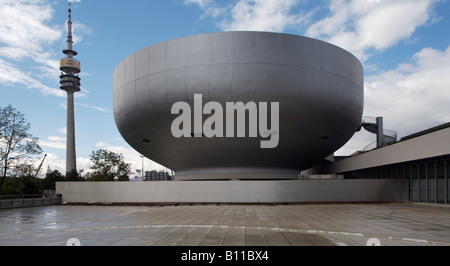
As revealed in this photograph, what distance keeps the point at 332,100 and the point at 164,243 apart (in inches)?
740

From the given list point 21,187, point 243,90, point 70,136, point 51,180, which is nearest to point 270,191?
point 243,90

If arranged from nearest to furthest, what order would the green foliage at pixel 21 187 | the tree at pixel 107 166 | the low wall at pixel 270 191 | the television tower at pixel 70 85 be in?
1. the low wall at pixel 270 191
2. the green foliage at pixel 21 187
3. the tree at pixel 107 166
4. the television tower at pixel 70 85

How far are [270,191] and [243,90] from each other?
701 cm

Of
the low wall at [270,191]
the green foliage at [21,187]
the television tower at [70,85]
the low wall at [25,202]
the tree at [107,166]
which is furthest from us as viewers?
the television tower at [70,85]

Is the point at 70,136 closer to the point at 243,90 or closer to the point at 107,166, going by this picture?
the point at 107,166

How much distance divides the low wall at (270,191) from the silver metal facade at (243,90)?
119 inches

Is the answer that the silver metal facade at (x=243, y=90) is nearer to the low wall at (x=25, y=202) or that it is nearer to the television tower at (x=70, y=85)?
the low wall at (x=25, y=202)

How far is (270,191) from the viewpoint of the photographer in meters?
21.5

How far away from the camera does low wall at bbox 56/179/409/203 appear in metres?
21.6

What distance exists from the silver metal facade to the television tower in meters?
56.4

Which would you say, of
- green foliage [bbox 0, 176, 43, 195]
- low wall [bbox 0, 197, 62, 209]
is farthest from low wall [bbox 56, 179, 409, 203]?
green foliage [bbox 0, 176, 43, 195]

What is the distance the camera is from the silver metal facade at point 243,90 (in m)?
21.1

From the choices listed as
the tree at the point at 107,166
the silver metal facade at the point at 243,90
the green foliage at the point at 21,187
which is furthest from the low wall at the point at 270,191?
the tree at the point at 107,166

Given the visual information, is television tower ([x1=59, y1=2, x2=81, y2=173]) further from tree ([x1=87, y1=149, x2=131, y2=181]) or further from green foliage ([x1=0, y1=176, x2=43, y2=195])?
green foliage ([x1=0, y1=176, x2=43, y2=195])
